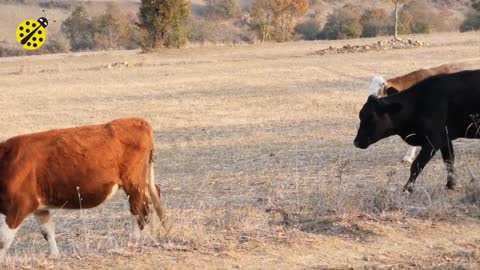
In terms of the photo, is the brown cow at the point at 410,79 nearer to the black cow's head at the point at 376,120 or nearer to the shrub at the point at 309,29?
the black cow's head at the point at 376,120

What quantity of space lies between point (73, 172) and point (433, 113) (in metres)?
4.72

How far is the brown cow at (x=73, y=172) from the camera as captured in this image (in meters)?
7.87

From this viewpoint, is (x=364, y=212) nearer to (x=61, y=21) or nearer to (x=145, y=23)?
(x=145, y=23)

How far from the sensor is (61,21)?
92.6 meters

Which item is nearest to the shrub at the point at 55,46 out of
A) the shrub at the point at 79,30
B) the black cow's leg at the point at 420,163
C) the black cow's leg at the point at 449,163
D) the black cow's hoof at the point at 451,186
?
the shrub at the point at 79,30

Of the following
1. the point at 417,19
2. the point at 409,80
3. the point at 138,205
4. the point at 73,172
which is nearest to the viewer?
the point at 73,172

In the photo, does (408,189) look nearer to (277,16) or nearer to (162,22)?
(162,22)

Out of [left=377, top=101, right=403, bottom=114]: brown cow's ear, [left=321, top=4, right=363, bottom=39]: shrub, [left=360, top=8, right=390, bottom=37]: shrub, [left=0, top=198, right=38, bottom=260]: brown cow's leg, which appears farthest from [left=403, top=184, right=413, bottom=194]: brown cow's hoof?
[left=360, top=8, right=390, bottom=37]: shrub

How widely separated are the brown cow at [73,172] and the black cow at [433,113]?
136 inches

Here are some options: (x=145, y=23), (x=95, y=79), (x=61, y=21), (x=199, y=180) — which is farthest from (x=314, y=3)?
(x=199, y=180)

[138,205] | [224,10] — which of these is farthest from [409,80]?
[224,10]

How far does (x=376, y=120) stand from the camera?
10.5 m

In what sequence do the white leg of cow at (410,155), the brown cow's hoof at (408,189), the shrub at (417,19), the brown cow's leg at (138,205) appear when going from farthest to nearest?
the shrub at (417,19), the white leg of cow at (410,155), the brown cow's hoof at (408,189), the brown cow's leg at (138,205)

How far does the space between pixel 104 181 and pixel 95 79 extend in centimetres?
2852
